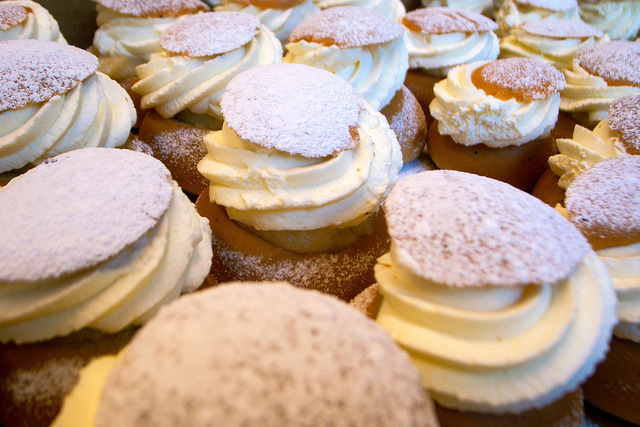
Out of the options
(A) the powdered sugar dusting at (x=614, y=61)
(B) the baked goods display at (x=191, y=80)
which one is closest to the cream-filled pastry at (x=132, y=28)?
(B) the baked goods display at (x=191, y=80)

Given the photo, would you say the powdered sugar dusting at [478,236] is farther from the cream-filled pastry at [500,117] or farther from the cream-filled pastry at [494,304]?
the cream-filled pastry at [500,117]

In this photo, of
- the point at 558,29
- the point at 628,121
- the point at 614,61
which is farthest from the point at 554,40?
the point at 628,121

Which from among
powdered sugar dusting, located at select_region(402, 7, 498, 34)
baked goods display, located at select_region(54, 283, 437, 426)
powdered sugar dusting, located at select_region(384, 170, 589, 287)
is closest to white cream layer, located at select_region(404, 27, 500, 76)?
powdered sugar dusting, located at select_region(402, 7, 498, 34)

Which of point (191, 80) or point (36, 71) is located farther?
point (191, 80)

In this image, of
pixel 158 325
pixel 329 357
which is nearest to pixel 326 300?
pixel 329 357

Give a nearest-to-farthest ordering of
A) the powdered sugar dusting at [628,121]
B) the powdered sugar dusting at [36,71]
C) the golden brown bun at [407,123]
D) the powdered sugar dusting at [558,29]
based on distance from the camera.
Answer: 1. the powdered sugar dusting at [36,71]
2. the powdered sugar dusting at [628,121]
3. the golden brown bun at [407,123]
4. the powdered sugar dusting at [558,29]

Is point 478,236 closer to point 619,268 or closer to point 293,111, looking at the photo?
point 619,268
